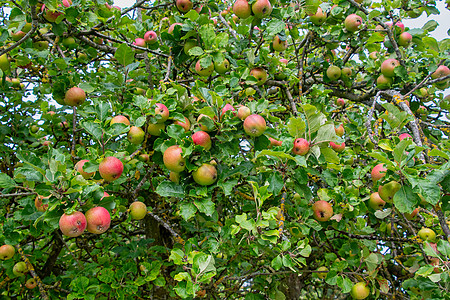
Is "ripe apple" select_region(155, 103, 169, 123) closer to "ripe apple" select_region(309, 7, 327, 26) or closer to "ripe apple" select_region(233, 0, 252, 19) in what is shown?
"ripe apple" select_region(233, 0, 252, 19)

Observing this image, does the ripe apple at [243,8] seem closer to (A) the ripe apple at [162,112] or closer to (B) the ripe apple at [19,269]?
(A) the ripe apple at [162,112]

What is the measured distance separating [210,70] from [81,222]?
1243mm

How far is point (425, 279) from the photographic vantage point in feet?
5.81

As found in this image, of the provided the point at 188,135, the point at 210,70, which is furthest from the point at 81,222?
the point at 210,70

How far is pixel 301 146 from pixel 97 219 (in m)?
1.05

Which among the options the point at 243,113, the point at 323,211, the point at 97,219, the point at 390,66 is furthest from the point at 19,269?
the point at 390,66

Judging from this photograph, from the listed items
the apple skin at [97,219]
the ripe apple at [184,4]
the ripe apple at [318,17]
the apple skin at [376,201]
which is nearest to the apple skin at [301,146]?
the apple skin at [376,201]

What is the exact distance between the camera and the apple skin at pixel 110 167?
5.04 feet

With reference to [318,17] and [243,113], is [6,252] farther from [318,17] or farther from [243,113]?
[318,17]

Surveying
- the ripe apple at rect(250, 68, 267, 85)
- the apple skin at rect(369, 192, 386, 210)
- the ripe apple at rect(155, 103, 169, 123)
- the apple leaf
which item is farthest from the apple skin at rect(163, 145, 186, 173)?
the apple skin at rect(369, 192, 386, 210)

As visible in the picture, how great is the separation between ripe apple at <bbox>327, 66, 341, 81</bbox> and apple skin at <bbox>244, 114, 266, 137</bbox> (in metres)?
1.70

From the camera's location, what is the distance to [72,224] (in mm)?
1424

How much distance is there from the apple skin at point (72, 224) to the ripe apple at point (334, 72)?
245cm

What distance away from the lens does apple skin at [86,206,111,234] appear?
151 cm
